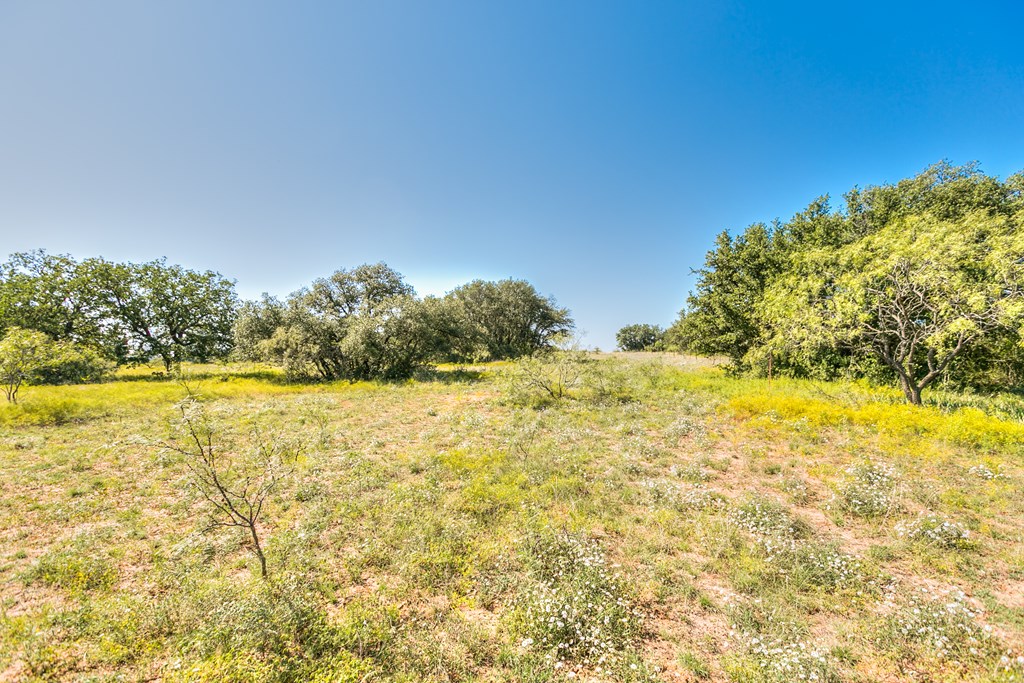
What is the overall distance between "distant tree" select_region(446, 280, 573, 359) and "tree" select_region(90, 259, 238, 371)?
87.2ft

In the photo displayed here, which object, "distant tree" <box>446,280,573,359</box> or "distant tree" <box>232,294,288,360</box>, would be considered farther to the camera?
"distant tree" <box>446,280,573,359</box>

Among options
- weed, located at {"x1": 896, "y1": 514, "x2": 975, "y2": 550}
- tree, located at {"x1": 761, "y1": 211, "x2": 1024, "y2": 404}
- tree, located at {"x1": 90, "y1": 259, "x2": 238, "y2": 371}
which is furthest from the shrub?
tree, located at {"x1": 90, "y1": 259, "x2": 238, "y2": 371}

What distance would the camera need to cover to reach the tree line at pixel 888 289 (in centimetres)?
1412

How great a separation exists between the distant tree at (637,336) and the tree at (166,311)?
93.3 meters

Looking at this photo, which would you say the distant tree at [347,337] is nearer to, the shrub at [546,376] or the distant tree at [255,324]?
the distant tree at [255,324]

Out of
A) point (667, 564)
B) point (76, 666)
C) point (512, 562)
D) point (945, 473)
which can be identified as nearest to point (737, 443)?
point (945, 473)

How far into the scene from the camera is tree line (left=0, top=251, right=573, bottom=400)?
28484 mm

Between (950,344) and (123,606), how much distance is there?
29.8m

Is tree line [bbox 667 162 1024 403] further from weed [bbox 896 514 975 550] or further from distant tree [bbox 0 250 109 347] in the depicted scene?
distant tree [bbox 0 250 109 347]

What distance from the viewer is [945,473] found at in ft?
30.4

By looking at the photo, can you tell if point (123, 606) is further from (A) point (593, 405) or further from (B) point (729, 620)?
(A) point (593, 405)

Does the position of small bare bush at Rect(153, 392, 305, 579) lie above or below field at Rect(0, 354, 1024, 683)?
above

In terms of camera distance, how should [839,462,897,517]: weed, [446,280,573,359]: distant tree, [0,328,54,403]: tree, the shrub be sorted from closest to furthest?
[839,462,897,517]: weed
[0,328,54,403]: tree
the shrub
[446,280,573,359]: distant tree

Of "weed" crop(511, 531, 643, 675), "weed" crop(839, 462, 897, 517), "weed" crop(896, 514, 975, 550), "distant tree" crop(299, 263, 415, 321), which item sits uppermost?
"distant tree" crop(299, 263, 415, 321)
